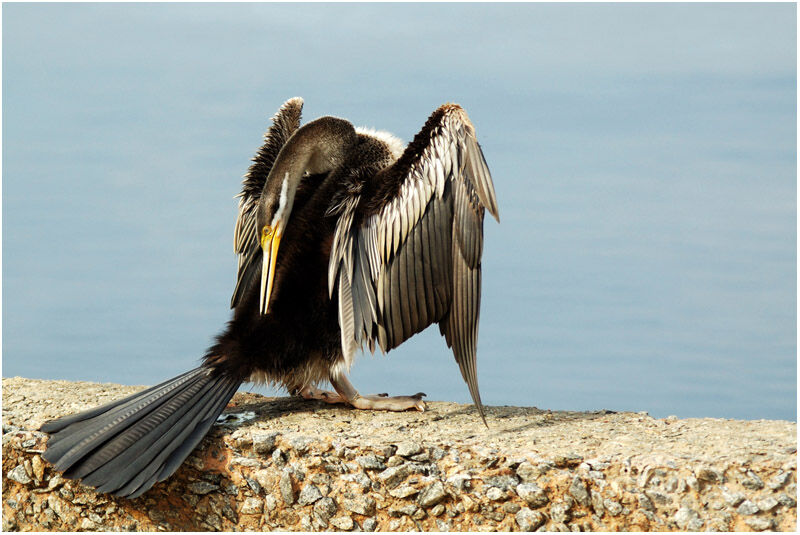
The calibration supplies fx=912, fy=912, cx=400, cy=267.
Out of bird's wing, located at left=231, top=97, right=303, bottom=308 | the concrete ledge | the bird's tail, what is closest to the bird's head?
bird's wing, located at left=231, top=97, right=303, bottom=308

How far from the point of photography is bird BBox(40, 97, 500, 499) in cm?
415

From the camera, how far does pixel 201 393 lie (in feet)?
14.2

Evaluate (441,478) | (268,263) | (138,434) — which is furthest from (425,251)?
(138,434)

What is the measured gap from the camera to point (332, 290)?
14.6 ft

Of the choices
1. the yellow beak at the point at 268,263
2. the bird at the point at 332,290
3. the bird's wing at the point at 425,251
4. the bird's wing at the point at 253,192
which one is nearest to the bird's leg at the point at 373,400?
the bird at the point at 332,290

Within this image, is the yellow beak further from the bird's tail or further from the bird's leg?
the bird's leg

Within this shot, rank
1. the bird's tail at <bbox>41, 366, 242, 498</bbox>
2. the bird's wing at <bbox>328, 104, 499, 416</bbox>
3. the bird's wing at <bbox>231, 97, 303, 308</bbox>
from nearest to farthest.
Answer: the bird's tail at <bbox>41, 366, 242, 498</bbox> < the bird's wing at <bbox>328, 104, 499, 416</bbox> < the bird's wing at <bbox>231, 97, 303, 308</bbox>

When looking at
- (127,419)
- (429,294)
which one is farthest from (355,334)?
(127,419)

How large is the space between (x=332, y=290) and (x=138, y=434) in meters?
1.11

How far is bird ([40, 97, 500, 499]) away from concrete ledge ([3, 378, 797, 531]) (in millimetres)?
224

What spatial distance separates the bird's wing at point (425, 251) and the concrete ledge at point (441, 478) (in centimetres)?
41

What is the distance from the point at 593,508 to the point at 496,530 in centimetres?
42

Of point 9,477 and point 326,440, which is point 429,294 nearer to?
point 326,440

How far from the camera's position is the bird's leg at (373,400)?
470 centimetres
